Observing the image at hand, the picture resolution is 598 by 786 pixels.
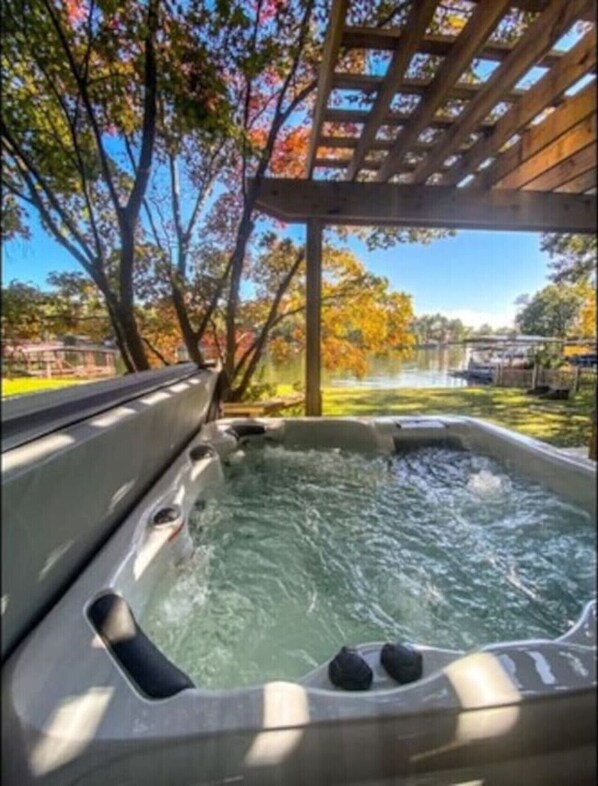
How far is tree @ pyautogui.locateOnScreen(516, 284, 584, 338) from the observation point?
69 centimetres

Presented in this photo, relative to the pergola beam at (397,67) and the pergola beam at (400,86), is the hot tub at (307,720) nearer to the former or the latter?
the pergola beam at (397,67)

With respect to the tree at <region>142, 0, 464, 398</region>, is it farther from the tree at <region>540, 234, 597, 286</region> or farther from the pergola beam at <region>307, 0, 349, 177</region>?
the tree at <region>540, 234, 597, 286</region>

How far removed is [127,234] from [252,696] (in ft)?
7.57

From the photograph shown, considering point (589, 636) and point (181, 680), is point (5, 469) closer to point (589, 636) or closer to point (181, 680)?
point (181, 680)

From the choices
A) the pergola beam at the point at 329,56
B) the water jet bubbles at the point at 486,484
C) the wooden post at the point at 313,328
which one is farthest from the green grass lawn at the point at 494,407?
the pergola beam at the point at 329,56

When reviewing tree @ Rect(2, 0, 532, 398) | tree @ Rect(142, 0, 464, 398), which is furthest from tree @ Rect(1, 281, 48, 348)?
tree @ Rect(142, 0, 464, 398)

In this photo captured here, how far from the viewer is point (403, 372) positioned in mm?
2436

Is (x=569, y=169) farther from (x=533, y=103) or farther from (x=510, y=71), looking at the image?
(x=510, y=71)

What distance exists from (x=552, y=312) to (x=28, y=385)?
1212mm

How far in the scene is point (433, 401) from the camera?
2.38 metres

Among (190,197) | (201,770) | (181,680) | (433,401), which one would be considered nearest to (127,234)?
(190,197)

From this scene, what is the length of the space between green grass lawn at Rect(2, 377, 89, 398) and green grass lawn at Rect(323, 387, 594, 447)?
1173 millimetres

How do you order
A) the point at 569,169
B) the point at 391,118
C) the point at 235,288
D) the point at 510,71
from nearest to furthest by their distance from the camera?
the point at 569,169 → the point at 510,71 → the point at 391,118 → the point at 235,288

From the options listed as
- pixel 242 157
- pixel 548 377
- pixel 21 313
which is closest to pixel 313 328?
pixel 242 157
